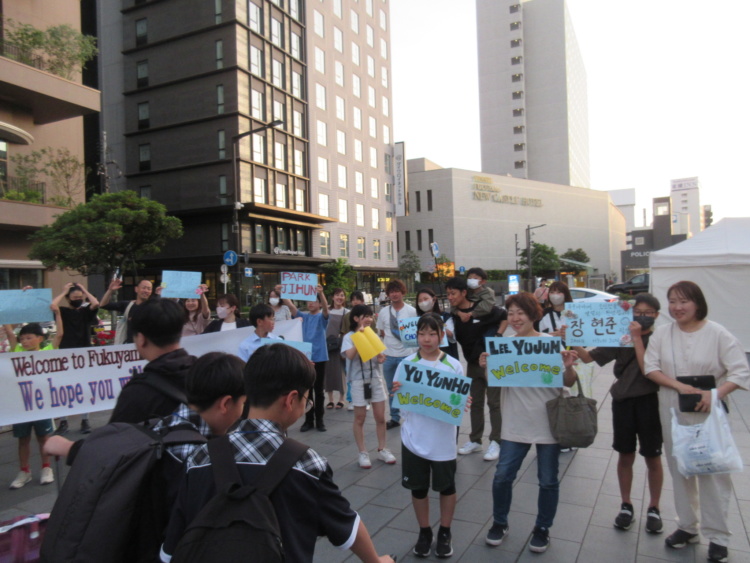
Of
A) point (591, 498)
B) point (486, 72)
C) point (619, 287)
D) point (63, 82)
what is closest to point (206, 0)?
point (63, 82)

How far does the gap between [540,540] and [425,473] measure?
95 centimetres

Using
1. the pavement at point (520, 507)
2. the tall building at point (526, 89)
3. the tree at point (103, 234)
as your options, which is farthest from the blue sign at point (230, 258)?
the tall building at point (526, 89)

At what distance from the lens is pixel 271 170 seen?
1470 inches

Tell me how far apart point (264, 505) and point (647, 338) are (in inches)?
150

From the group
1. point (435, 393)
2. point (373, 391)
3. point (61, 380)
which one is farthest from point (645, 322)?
point (61, 380)

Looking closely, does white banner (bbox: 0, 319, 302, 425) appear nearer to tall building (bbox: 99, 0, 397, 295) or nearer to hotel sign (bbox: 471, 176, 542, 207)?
tall building (bbox: 99, 0, 397, 295)

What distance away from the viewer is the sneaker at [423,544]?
3.59 m

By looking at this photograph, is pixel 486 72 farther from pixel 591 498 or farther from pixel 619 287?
pixel 591 498

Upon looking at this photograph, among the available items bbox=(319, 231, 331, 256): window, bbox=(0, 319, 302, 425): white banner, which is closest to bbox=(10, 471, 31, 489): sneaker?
bbox=(0, 319, 302, 425): white banner

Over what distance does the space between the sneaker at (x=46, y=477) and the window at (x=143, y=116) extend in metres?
38.0

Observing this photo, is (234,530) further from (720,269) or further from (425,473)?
(720,269)

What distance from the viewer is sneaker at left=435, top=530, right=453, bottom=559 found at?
3.56 meters

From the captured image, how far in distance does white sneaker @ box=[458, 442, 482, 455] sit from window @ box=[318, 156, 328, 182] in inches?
1517

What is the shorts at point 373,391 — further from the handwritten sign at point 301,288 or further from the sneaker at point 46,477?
the sneaker at point 46,477
